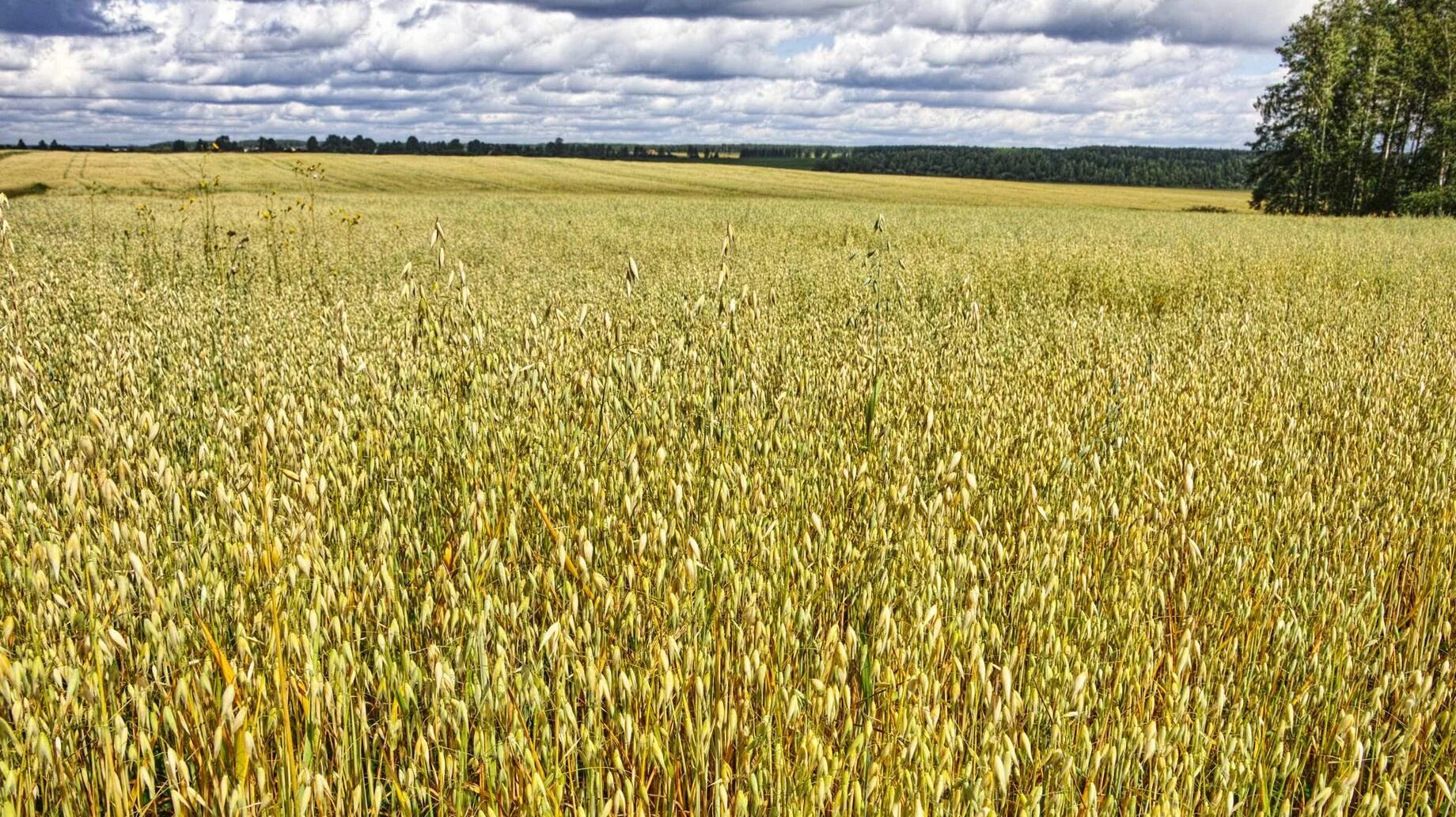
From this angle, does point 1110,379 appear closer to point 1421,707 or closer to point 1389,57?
point 1421,707

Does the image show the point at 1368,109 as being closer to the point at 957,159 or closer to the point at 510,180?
the point at 510,180

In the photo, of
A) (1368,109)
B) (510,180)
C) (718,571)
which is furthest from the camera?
(510,180)

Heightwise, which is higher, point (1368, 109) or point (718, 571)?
point (1368, 109)

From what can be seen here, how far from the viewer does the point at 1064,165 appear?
335ft

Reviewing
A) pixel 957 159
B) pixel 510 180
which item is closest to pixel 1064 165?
pixel 957 159

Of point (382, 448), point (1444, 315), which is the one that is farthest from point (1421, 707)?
point (1444, 315)

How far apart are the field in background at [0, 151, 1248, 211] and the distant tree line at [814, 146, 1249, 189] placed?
2825cm

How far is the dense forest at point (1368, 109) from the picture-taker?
39.2 m

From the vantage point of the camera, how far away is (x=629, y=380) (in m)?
3.36

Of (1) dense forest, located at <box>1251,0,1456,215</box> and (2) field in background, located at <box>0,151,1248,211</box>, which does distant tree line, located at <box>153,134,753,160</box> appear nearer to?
(2) field in background, located at <box>0,151,1248,211</box>

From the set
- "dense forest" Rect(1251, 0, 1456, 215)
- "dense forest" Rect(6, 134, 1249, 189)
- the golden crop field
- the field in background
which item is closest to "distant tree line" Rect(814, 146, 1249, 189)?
"dense forest" Rect(6, 134, 1249, 189)

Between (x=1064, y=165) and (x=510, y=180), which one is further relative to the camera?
(x=1064, y=165)

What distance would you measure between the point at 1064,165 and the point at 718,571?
11185 centimetres

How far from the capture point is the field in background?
3856 centimetres
